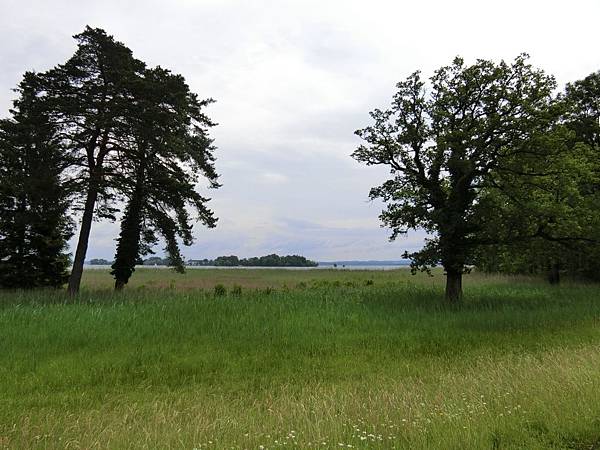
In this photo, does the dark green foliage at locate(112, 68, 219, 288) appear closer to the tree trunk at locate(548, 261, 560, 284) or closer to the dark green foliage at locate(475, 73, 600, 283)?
the dark green foliage at locate(475, 73, 600, 283)

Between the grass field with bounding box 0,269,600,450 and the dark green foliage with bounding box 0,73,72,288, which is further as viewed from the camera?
the dark green foliage with bounding box 0,73,72,288

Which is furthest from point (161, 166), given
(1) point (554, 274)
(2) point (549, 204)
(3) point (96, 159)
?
(1) point (554, 274)

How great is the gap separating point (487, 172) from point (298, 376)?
14.8m

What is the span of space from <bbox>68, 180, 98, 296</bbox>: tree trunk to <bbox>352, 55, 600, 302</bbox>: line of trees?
15171mm

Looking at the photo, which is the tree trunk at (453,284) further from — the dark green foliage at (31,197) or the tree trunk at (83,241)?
the dark green foliage at (31,197)

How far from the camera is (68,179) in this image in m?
21.7

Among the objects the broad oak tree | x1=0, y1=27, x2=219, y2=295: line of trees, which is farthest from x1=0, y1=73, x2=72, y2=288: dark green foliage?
the broad oak tree

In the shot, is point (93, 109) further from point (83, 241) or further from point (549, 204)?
point (549, 204)

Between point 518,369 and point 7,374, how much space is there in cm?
1046

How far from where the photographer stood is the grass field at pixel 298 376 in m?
4.90

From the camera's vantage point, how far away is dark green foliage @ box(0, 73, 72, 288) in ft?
67.1

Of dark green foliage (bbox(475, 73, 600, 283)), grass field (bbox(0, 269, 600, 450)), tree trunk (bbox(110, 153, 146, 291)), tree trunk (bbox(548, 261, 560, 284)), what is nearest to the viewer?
grass field (bbox(0, 269, 600, 450))

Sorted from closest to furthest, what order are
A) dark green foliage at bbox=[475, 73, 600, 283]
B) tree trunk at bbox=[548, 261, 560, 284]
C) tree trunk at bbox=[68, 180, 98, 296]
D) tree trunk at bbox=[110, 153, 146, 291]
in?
dark green foliage at bbox=[475, 73, 600, 283]
tree trunk at bbox=[68, 180, 98, 296]
tree trunk at bbox=[110, 153, 146, 291]
tree trunk at bbox=[548, 261, 560, 284]

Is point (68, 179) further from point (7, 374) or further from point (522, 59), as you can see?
point (522, 59)
